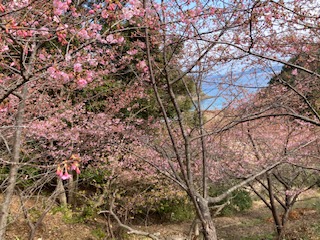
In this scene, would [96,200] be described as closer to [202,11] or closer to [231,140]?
[231,140]

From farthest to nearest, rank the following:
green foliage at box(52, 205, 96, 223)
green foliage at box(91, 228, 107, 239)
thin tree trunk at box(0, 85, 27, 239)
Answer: green foliage at box(52, 205, 96, 223) → green foliage at box(91, 228, 107, 239) → thin tree trunk at box(0, 85, 27, 239)

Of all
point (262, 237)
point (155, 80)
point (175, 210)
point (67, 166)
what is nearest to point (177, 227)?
point (175, 210)

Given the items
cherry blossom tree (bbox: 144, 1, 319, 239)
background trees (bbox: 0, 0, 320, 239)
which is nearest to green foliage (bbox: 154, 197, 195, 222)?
background trees (bbox: 0, 0, 320, 239)

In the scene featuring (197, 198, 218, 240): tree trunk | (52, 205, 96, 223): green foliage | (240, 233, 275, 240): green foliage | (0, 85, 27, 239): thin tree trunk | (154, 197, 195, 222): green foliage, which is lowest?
(240, 233, 275, 240): green foliage

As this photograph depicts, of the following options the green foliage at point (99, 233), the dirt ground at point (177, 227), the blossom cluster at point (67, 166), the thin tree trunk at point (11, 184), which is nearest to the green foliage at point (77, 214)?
the dirt ground at point (177, 227)

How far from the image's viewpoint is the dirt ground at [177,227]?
726cm

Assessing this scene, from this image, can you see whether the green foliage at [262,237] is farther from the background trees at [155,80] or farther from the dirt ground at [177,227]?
the background trees at [155,80]

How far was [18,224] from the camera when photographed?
7230mm

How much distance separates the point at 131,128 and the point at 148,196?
2040mm

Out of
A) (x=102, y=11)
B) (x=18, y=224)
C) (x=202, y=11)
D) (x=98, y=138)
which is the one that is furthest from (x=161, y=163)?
(x=102, y=11)

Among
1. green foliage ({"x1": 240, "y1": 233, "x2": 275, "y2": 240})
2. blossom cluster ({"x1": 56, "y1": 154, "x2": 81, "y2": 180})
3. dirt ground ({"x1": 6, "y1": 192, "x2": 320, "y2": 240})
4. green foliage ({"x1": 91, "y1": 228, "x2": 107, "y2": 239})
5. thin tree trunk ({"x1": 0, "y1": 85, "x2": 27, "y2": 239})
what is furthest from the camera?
green foliage ({"x1": 240, "y1": 233, "x2": 275, "y2": 240})

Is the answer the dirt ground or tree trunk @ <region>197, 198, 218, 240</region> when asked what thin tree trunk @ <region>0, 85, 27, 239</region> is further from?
tree trunk @ <region>197, 198, 218, 240</region>

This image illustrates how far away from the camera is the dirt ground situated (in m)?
7.26

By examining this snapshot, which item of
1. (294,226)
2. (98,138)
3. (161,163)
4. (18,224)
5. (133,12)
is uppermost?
(133,12)
